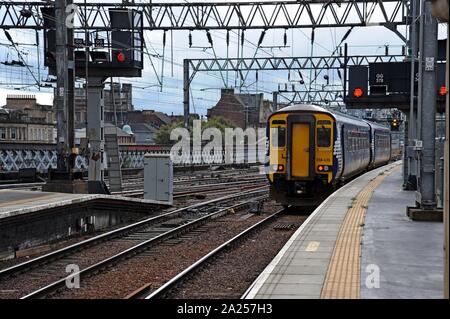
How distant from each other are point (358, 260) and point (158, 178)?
41.3ft

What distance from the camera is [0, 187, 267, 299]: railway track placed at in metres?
9.59

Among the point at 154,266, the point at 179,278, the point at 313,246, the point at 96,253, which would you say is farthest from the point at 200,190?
the point at 179,278

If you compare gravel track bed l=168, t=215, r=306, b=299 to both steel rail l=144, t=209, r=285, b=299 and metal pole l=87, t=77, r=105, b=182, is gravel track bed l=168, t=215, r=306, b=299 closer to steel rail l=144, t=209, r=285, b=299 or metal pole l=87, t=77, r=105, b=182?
steel rail l=144, t=209, r=285, b=299

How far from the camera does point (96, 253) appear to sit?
12391 mm

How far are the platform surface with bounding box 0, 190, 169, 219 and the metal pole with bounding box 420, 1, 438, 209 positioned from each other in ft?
26.0

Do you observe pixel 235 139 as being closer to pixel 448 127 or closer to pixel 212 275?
pixel 212 275

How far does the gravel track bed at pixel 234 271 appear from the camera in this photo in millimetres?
8858

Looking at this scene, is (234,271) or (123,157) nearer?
(234,271)

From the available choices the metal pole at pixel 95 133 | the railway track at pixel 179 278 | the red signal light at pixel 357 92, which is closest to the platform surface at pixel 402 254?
the railway track at pixel 179 278

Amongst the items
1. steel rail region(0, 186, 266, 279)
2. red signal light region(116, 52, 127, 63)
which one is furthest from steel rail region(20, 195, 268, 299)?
red signal light region(116, 52, 127, 63)

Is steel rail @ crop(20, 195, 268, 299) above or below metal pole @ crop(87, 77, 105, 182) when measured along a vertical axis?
below

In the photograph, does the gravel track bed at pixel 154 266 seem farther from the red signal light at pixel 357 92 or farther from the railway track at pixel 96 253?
the red signal light at pixel 357 92

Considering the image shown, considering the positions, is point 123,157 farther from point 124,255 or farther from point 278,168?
point 124,255
